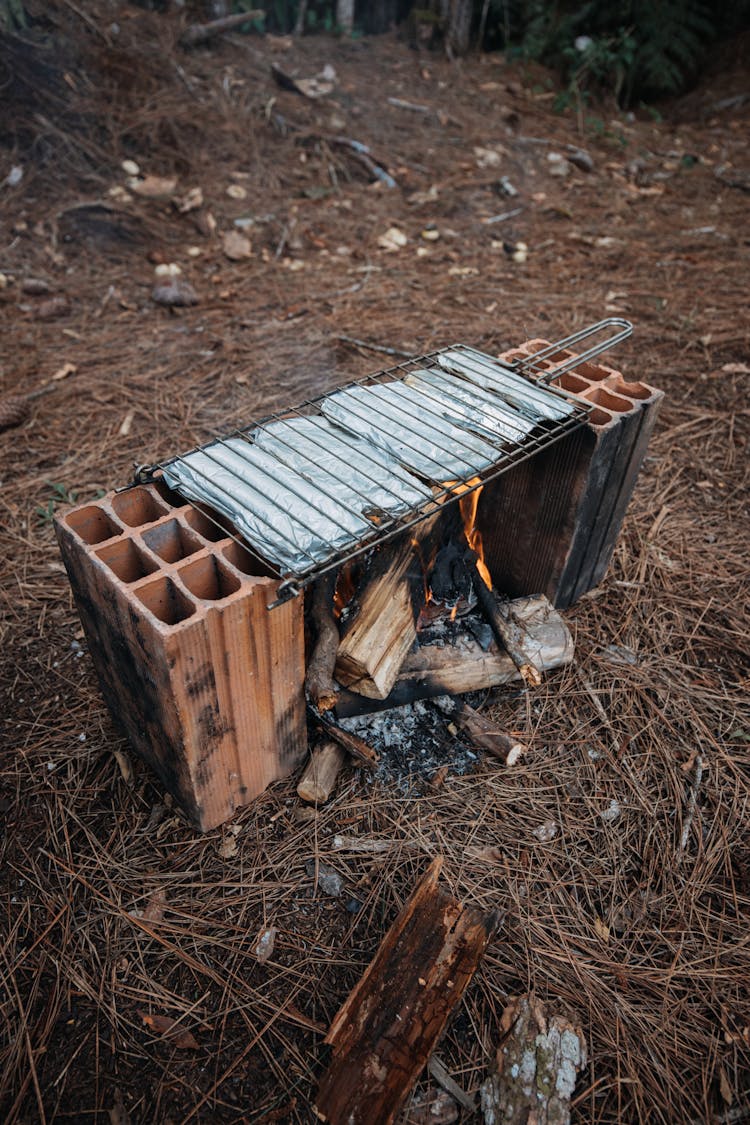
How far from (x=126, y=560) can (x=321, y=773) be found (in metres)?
Answer: 1.01

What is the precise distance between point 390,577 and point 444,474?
476 millimetres

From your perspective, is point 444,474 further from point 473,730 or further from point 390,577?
point 473,730

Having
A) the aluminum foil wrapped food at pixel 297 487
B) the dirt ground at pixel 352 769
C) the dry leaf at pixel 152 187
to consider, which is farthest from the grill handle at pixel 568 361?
the dry leaf at pixel 152 187

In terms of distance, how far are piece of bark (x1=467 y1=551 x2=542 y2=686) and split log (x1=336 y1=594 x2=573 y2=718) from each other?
0.12ft

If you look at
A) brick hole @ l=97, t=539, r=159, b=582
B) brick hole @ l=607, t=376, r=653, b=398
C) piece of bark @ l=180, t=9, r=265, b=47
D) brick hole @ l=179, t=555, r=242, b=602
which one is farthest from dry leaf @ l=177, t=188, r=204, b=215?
brick hole @ l=179, t=555, r=242, b=602

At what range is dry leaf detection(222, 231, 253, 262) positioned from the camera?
627 cm

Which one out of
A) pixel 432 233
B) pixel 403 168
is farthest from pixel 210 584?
pixel 403 168

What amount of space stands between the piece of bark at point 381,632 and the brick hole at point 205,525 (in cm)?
56

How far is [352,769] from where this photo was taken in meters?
2.60

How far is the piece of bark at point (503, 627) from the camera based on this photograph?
9.03 feet

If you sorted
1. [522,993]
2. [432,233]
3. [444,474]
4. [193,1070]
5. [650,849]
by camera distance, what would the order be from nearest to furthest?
[193,1070]
[522,993]
[444,474]
[650,849]
[432,233]

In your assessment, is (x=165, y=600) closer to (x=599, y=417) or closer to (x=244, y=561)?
(x=244, y=561)

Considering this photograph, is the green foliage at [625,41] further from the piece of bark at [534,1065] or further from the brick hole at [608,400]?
the piece of bark at [534,1065]

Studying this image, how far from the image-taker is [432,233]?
6.76m
